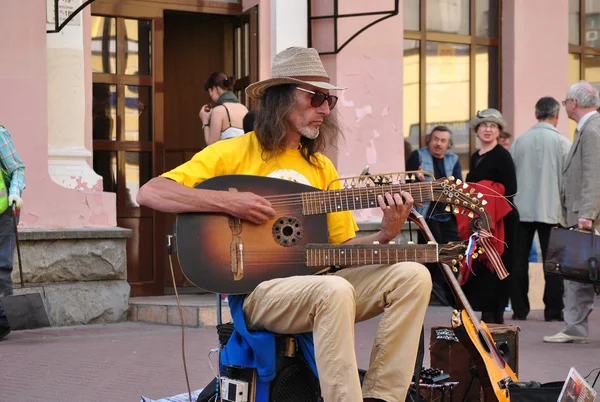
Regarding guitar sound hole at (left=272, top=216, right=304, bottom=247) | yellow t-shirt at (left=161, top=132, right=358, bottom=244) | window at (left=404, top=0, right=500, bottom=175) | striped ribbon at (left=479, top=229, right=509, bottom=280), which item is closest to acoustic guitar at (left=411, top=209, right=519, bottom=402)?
striped ribbon at (left=479, top=229, right=509, bottom=280)

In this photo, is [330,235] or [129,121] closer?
[330,235]

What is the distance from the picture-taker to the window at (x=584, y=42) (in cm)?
1248

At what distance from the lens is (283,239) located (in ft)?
14.6

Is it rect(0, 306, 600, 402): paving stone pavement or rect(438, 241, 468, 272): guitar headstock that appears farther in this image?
rect(0, 306, 600, 402): paving stone pavement

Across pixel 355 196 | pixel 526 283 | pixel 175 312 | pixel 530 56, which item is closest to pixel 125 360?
pixel 175 312

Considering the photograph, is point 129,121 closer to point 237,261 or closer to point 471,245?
point 237,261

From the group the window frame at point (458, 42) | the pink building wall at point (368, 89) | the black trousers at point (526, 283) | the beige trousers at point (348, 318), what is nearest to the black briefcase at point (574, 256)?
the black trousers at point (526, 283)

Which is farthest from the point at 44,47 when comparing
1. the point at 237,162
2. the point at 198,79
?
the point at 237,162

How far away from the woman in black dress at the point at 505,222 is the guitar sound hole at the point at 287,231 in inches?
147

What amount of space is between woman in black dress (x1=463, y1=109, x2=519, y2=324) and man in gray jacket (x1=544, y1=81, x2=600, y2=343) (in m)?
0.42

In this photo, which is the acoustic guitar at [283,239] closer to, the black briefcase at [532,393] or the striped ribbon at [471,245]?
the striped ribbon at [471,245]

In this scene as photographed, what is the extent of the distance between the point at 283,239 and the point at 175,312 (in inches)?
172

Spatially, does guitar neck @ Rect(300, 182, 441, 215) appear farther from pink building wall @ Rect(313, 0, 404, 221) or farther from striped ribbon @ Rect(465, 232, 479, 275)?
pink building wall @ Rect(313, 0, 404, 221)

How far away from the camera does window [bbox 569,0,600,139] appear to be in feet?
40.9
